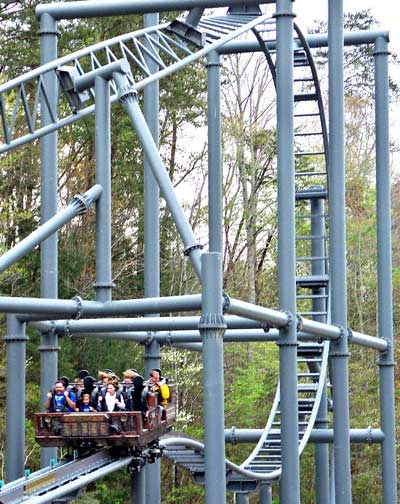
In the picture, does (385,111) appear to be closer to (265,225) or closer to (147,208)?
(147,208)

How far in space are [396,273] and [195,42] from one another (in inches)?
842

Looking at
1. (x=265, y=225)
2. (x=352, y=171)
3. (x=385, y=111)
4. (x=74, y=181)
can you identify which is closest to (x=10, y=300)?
(x=385, y=111)

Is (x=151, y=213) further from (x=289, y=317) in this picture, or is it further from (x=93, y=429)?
(x=93, y=429)

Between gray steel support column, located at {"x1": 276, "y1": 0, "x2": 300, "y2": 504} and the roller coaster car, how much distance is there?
5.04 feet

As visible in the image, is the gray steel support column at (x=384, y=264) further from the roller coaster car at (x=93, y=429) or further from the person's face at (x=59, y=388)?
the person's face at (x=59, y=388)

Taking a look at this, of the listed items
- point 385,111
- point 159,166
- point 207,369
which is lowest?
point 207,369

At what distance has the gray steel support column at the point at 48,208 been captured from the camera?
14.6 metres

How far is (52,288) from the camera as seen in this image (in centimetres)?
1459

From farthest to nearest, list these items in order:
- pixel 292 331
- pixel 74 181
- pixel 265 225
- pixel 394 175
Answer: pixel 394 175
pixel 265 225
pixel 74 181
pixel 292 331

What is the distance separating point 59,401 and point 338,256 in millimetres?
4279

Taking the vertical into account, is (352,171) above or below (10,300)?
above


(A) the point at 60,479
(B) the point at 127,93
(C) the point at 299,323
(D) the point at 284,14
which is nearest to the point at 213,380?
(A) the point at 60,479

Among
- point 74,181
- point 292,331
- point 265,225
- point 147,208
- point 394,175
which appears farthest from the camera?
point 394,175

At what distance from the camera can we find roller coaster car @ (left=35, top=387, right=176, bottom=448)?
13828 millimetres
